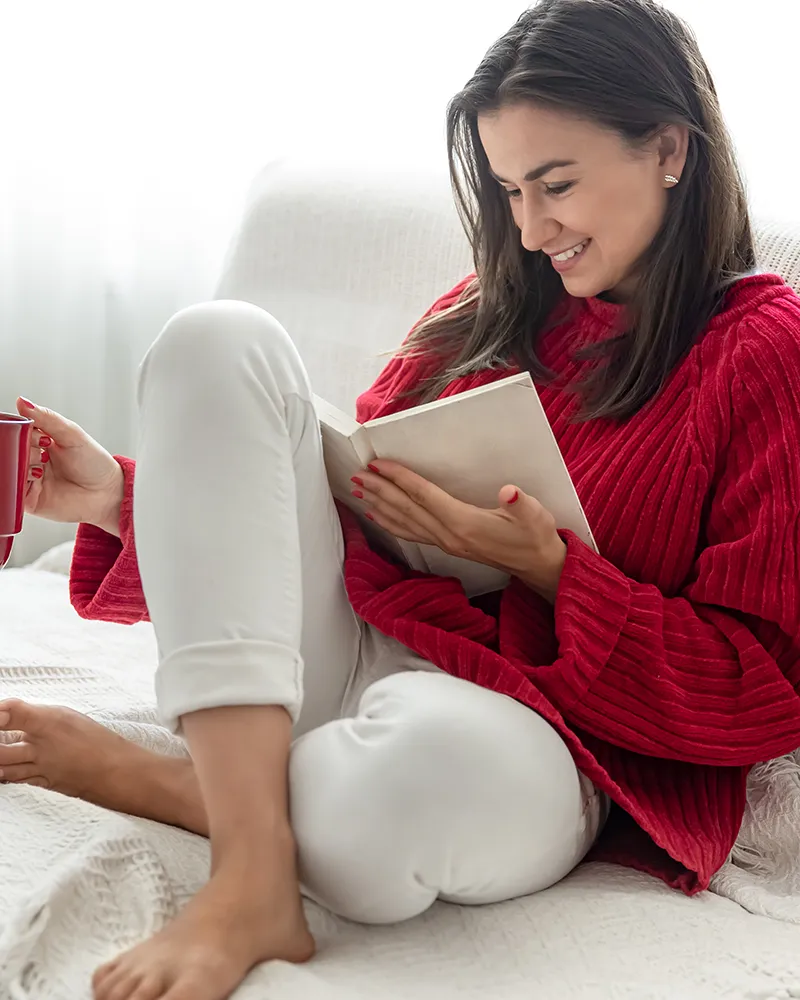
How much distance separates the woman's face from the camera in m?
1.03

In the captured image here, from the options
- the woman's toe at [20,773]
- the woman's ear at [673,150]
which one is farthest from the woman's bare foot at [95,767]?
the woman's ear at [673,150]

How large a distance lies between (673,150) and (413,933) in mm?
722

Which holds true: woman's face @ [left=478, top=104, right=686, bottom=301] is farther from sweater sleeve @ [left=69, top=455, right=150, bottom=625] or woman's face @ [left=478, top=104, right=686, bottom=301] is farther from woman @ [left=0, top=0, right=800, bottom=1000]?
sweater sleeve @ [left=69, top=455, right=150, bottom=625]

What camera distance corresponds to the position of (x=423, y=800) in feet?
2.52

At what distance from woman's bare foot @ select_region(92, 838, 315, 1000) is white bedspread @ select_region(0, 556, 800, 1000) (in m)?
0.02

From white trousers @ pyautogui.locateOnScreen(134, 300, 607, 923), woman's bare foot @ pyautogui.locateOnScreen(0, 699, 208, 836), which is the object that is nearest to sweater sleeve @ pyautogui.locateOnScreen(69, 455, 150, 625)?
woman's bare foot @ pyautogui.locateOnScreen(0, 699, 208, 836)

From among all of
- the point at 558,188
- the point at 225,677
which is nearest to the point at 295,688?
the point at 225,677

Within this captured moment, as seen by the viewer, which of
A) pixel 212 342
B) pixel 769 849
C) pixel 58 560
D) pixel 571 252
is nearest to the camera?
pixel 212 342

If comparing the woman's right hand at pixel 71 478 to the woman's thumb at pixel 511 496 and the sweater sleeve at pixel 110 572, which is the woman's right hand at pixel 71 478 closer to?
the sweater sleeve at pixel 110 572

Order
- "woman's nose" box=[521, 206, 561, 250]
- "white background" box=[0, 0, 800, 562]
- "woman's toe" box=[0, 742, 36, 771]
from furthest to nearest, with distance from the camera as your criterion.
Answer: "white background" box=[0, 0, 800, 562], "woman's nose" box=[521, 206, 561, 250], "woman's toe" box=[0, 742, 36, 771]

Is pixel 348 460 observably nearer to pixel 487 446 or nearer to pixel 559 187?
pixel 487 446

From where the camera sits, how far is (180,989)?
0.68 meters

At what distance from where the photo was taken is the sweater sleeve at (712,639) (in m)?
0.90

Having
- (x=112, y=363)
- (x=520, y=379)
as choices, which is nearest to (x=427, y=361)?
(x=520, y=379)
